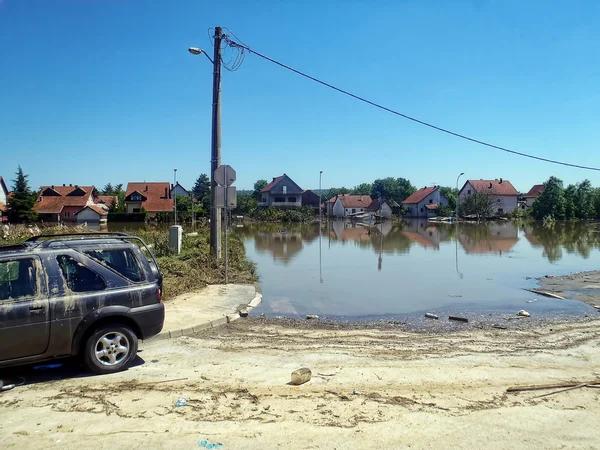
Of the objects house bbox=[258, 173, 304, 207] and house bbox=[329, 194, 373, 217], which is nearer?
house bbox=[258, 173, 304, 207]

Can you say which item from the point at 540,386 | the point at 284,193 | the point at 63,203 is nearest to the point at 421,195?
the point at 284,193

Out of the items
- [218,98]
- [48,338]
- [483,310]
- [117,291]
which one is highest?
[218,98]

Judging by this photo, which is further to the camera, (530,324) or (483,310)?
(483,310)

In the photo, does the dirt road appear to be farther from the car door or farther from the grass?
the grass

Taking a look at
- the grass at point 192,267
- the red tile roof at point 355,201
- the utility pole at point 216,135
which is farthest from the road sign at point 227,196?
the red tile roof at point 355,201

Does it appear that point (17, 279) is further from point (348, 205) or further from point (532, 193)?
point (532, 193)

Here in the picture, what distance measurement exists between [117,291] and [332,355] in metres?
3.30

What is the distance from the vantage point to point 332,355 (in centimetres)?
715

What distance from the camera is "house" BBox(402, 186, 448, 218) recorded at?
318ft

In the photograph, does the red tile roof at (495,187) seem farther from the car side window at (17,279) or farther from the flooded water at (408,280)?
the car side window at (17,279)

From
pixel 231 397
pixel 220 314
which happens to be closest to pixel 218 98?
pixel 220 314

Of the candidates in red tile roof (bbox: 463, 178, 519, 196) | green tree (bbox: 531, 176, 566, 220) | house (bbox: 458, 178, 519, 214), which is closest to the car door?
green tree (bbox: 531, 176, 566, 220)

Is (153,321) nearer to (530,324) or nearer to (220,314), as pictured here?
(220,314)

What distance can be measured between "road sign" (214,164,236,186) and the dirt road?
619 centimetres
